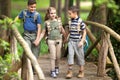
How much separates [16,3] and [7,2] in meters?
26.5

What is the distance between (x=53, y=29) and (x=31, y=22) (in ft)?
1.63

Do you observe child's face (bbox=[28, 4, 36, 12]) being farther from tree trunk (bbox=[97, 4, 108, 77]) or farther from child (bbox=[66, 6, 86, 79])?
tree trunk (bbox=[97, 4, 108, 77])

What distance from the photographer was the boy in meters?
7.53

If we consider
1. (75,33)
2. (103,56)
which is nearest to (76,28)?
(75,33)

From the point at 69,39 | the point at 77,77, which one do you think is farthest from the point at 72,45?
the point at 77,77

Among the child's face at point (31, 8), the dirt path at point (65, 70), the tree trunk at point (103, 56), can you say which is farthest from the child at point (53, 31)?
the tree trunk at point (103, 56)

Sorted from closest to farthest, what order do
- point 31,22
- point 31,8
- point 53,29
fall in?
1. point 31,8
2. point 31,22
3. point 53,29

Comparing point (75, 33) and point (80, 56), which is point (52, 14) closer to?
point (75, 33)

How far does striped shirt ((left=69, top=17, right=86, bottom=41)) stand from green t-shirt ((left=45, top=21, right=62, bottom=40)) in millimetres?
266

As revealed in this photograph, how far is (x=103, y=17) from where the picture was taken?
1478cm

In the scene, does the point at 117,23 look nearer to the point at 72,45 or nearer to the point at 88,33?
the point at 88,33

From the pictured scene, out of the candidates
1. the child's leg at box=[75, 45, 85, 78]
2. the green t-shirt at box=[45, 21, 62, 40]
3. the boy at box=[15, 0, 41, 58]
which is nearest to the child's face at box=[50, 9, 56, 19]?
the green t-shirt at box=[45, 21, 62, 40]

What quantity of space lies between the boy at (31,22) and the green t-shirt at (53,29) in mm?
257

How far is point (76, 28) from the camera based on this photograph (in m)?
7.86
